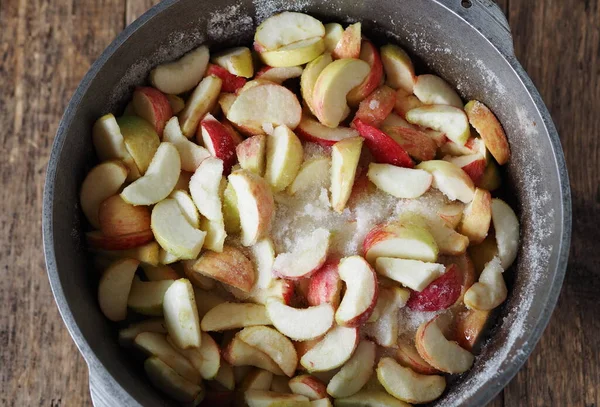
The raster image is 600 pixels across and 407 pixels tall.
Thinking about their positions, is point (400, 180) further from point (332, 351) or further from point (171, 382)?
point (171, 382)

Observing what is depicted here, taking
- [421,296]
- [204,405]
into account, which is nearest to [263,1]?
[421,296]

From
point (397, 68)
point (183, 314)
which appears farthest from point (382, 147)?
point (183, 314)

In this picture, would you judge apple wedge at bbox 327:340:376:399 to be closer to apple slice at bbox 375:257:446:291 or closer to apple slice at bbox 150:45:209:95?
apple slice at bbox 375:257:446:291

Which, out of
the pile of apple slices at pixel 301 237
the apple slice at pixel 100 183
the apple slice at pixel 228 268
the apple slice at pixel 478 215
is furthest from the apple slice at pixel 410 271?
the apple slice at pixel 100 183

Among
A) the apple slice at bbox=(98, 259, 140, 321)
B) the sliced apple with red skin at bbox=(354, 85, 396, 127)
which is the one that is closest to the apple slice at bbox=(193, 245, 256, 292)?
the apple slice at bbox=(98, 259, 140, 321)

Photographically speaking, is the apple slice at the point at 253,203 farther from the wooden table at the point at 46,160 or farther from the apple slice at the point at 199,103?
the wooden table at the point at 46,160
